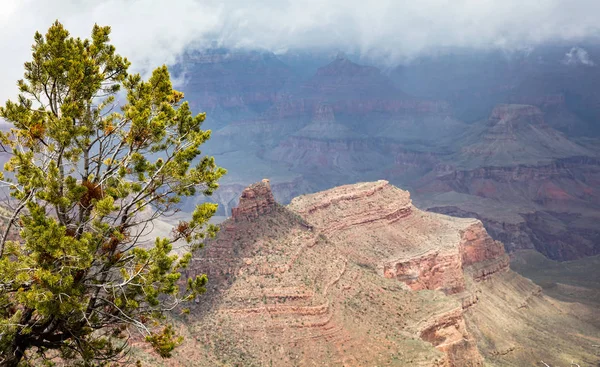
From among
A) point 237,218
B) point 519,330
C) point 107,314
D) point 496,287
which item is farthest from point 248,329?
point 496,287

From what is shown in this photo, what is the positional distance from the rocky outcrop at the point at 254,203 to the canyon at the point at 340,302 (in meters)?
0.11

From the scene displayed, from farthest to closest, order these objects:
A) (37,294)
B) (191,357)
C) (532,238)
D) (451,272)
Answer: (532,238) → (451,272) → (191,357) → (37,294)

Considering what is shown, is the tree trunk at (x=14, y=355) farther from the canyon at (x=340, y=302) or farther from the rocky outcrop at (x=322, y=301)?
the rocky outcrop at (x=322, y=301)

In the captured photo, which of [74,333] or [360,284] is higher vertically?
[360,284]

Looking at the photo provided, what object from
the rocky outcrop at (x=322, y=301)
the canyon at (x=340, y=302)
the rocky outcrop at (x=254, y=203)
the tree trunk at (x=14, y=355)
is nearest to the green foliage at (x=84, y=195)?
the tree trunk at (x=14, y=355)

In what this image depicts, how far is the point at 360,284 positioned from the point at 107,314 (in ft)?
148

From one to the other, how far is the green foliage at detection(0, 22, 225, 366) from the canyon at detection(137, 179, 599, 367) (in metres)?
21.5

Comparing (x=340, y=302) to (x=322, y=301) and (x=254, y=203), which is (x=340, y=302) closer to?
(x=322, y=301)

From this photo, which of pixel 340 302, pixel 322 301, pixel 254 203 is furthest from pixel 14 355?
pixel 254 203

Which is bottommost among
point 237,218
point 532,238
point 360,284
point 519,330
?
point 519,330

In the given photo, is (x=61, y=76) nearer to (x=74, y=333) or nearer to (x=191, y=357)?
(x=74, y=333)

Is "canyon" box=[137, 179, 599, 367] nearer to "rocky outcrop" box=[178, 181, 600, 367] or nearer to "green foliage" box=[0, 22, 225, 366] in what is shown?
"rocky outcrop" box=[178, 181, 600, 367]

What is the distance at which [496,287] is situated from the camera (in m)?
106

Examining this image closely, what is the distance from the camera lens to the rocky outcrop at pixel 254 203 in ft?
202
